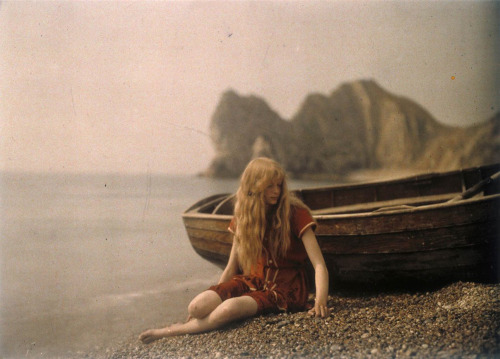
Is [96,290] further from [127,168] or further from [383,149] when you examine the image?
[383,149]

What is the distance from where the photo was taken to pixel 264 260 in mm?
2984

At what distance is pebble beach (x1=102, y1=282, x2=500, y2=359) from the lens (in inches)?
96.9

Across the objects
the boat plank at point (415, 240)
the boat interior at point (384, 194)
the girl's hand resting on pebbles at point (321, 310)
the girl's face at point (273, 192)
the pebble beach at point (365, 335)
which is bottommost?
the pebble beach at point (365, 335)

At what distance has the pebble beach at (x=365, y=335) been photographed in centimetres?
246

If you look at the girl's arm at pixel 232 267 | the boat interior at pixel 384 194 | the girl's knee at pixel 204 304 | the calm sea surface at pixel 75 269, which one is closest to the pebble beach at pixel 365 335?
the girl's knee at pixel 204 304

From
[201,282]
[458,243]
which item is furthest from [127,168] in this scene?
[458,243]

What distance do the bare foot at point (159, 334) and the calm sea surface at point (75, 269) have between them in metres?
0.92

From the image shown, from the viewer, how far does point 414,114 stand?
603cm

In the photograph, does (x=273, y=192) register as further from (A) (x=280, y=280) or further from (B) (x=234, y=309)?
(B) (x=234, y=309)

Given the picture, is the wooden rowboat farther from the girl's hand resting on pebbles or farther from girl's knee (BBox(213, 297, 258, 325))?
girl's knee (BBox(213, 297, 258, 325))

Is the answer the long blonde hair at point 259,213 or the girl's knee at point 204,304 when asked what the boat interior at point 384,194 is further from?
the girl's knee at point 204,304

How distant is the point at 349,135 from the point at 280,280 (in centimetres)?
813

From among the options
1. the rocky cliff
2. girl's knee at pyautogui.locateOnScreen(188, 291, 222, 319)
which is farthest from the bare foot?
the rocky cliff

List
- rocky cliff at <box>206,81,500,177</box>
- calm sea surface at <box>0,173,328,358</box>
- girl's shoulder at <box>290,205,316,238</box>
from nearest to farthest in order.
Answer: girl's shoulder at <box>290,205,316,238</box>
calm sea surface at <box>0,173,328,358</box>
rocky cliff at <box>206,81,500,177</box>
